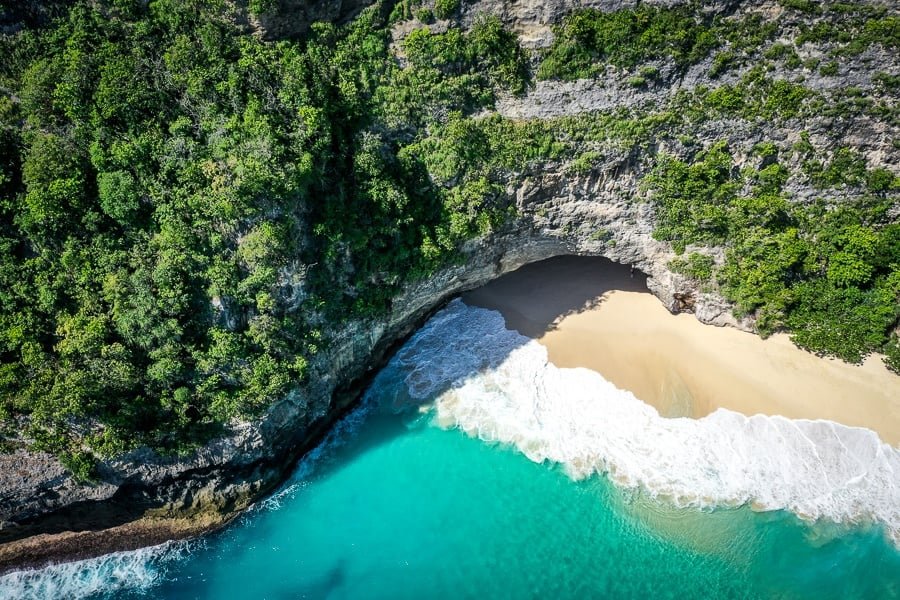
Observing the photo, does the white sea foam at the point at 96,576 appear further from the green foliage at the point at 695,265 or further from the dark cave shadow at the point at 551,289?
the green foliage at the point at 695,265

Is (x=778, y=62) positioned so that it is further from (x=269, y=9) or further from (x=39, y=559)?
(x=39, y=559)

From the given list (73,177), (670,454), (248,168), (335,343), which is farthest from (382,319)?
(670,454)

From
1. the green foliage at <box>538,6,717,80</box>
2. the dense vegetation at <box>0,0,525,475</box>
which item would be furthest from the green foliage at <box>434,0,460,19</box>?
the green foliage at <box>538,6,717,80</box>

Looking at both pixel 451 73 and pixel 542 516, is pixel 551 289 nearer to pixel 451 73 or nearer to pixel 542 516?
pixel 542 516

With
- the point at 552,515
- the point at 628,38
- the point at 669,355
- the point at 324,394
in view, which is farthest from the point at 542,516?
the point at 628,38

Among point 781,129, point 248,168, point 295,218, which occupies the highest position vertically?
point 248,168

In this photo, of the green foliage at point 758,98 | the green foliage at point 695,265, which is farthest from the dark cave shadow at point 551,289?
the green foliage at point 758,98
